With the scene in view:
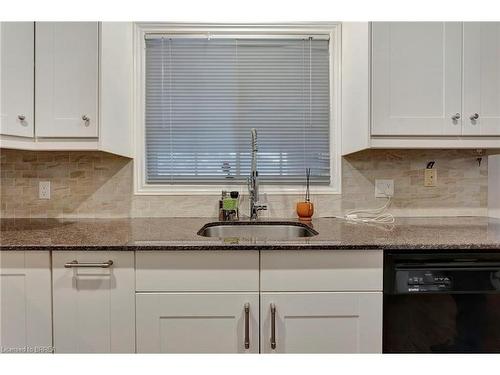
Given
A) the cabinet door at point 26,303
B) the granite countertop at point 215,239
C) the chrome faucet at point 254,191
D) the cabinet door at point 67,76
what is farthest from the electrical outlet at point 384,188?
the cabinet door at point 26,303

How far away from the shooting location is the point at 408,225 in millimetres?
1647

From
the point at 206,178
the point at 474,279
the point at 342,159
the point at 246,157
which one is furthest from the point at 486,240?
the point at 206,178

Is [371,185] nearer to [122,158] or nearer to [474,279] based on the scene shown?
[474,279]

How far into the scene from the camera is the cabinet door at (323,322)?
1.23m

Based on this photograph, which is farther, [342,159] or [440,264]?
[342,159]

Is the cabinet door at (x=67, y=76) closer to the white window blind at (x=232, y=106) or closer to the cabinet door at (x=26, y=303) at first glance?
the white window blind at (x=232, y=106)

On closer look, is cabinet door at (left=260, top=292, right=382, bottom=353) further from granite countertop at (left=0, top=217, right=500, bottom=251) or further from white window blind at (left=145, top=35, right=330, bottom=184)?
white window blind at (left=145, top=35, right=330, bottom=184)

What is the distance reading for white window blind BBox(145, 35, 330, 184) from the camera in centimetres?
194

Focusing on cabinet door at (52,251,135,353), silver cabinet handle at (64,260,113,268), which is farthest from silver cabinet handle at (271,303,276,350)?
silver cabinet handle at (64,260,113,268)

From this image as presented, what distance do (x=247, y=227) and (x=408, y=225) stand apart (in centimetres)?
86

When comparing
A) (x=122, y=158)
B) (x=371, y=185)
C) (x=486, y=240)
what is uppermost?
(x=122, y=158)

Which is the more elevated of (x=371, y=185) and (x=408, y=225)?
(x=371, y=185)

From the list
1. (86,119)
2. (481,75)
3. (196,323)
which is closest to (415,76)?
(481,75)

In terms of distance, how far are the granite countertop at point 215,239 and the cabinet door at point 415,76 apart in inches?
20.0
